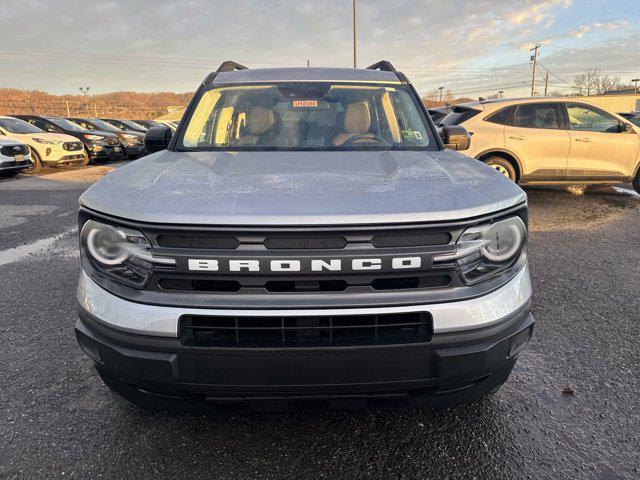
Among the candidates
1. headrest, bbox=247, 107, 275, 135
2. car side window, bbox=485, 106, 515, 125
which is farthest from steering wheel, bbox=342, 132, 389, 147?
car side window, bbox=485, 106, 515, 125

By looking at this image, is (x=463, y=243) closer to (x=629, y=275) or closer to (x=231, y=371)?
(x=231, y=371)

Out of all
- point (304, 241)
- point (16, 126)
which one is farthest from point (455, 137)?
point (16, 126)

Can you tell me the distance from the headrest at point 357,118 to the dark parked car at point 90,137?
13636mm

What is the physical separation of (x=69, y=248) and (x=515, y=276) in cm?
509

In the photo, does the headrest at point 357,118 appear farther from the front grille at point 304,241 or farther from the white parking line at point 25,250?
the white parking line at point 25,250

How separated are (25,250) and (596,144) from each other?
8589mm

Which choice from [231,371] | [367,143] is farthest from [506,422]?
[367,143]

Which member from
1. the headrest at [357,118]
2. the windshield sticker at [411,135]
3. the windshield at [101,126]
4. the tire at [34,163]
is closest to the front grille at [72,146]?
the tire at [34,163]

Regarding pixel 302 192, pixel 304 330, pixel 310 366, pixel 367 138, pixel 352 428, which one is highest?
pixel 367 138

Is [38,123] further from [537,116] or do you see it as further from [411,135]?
[411,135]

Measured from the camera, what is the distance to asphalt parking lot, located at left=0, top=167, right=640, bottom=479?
1956 mm

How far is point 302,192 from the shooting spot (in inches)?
68.8

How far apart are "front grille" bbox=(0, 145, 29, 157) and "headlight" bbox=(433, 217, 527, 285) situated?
12533 millimetres

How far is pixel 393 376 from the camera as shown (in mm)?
1633
